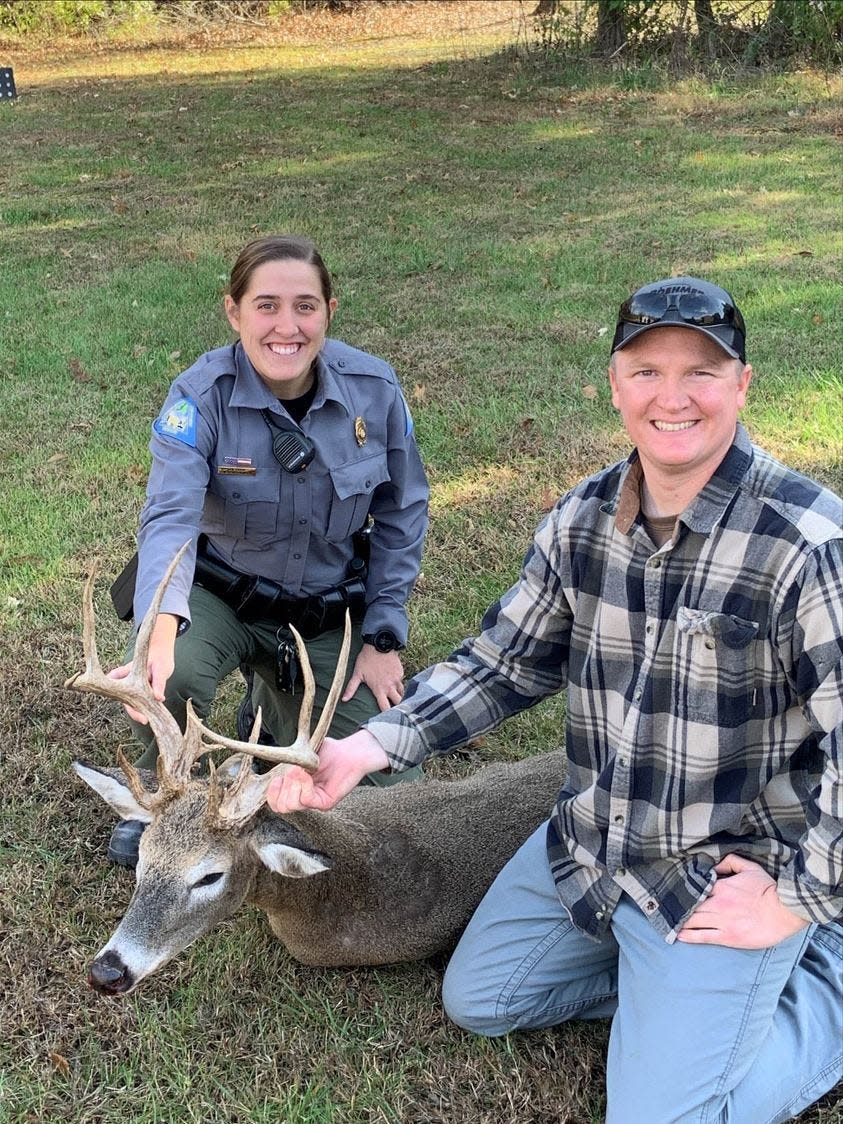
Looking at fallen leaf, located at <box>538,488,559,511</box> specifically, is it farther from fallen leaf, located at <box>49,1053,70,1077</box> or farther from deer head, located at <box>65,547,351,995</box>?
fallen leaf, located at <box>49,1053,70,1077</box>

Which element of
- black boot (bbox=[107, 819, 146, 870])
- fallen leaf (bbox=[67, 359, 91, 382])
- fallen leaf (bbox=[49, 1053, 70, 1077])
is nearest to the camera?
fallen leaf (bbox=[49, 1053, 70, 1077])

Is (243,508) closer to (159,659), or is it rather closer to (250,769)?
(159,659)

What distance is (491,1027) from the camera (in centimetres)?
310

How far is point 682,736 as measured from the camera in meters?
2.62

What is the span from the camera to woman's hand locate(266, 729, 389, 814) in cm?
285

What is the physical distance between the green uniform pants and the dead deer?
0.41 meters

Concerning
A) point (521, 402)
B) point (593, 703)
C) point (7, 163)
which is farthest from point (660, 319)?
point (7, 163)

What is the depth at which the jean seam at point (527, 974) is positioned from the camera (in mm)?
3049

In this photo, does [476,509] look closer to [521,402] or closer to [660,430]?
[521,402]

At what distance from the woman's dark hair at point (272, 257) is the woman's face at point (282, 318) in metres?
0.02

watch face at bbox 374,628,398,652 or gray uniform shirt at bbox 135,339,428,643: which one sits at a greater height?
gray uniform shirt at bbox 135,339,428,643

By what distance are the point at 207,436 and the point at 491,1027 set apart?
1.94 meters

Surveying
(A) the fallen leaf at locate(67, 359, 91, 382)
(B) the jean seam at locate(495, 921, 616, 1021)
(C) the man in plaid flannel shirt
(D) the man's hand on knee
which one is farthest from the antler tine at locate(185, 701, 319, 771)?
(A) the fallen leaf at locate(67, 359, 91, 382)

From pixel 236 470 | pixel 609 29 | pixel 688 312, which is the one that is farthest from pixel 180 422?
pixel 609 29
